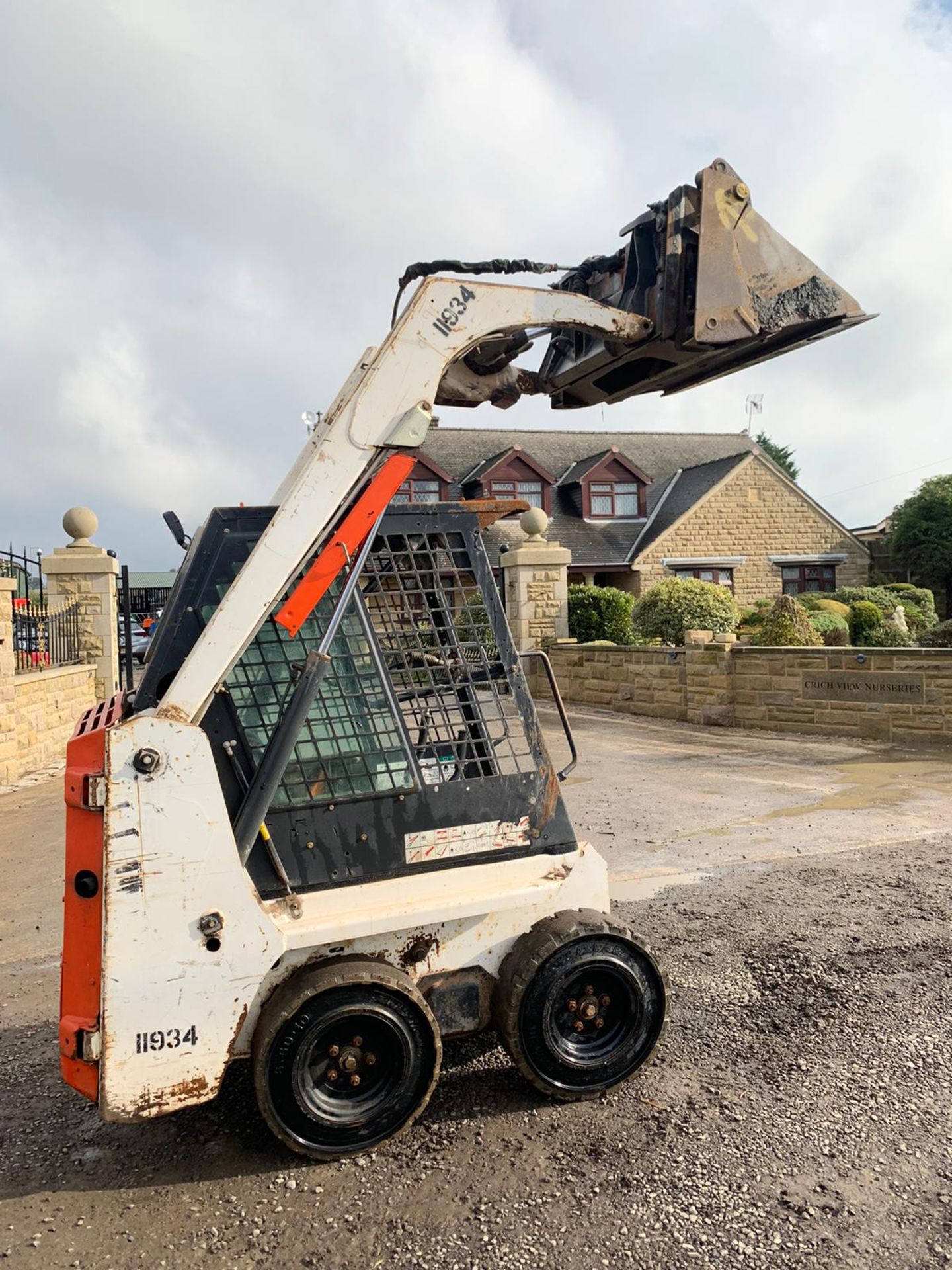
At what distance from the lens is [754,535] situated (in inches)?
1187

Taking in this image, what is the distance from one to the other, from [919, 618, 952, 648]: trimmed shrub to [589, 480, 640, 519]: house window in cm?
1529

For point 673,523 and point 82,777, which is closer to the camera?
point 82,777

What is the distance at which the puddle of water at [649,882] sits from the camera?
582 centimetres

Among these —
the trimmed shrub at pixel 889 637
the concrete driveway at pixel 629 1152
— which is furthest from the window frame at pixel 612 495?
the concrete driveway at pixel 629 1152

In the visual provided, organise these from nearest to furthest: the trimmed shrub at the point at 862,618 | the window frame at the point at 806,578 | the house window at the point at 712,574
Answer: the trimmed shrub at the point at 862,618
the house window at the point at 712,574
the window frame at the point at 806,578

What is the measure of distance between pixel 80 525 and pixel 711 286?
13.0 metres

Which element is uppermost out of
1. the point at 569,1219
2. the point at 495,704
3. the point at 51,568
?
the point at 51,568

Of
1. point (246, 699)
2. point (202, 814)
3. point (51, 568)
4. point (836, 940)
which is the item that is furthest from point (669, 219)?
point (51, 568)

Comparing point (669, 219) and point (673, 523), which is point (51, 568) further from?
point (673, 523)

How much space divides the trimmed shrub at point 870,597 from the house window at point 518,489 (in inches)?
392

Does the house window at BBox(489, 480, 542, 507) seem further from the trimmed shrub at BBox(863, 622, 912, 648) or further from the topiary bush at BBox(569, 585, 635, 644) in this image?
the trimmed shrub at BBox(863, 622, 912, 648)

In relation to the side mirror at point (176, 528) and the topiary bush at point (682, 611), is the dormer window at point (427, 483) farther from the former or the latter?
the side mirror at point (176, 528)

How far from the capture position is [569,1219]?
2.72 metres

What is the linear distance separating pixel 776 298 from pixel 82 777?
326 cm
